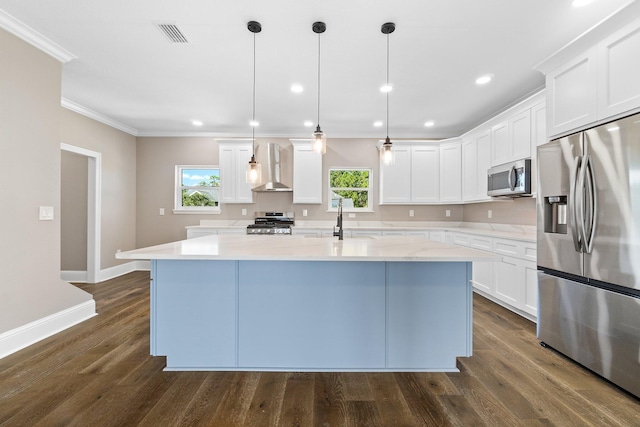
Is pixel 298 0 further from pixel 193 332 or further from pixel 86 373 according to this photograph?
pixel 86 373

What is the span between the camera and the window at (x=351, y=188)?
5512 mm

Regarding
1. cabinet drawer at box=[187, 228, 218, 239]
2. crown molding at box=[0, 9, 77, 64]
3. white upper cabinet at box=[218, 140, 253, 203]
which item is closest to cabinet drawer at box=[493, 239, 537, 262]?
white upper cabinet at box=[218, 140, 253, 203]

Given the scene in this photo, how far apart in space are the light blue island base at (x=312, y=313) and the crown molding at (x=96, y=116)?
3562mm

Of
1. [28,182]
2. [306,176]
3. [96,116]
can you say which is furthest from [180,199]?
[28,182]

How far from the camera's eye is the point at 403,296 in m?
2.08

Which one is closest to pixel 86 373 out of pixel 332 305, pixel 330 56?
pixel 332 305

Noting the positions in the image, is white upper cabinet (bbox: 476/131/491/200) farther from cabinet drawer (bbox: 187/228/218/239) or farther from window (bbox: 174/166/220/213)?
window (bbox: 174/166/220/213)

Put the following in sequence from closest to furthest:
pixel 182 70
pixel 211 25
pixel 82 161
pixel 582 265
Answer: pixel 582 265
pixel 211 25
pixel 182 70
pixel 82 161

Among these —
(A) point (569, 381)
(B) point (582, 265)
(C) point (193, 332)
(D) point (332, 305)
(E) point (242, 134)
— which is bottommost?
(A) point (569, 381)

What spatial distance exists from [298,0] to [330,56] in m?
0.77

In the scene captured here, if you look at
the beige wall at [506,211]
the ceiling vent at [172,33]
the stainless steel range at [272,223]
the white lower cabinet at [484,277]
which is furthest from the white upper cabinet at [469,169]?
the ceiling vent at [172,33]

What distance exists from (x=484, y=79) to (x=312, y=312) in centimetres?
325

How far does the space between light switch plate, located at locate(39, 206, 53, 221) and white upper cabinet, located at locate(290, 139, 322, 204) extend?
3.29 m

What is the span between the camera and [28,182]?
2.55 metres
